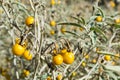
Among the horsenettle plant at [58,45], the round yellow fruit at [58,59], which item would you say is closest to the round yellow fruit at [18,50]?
the horsenettle plant at [58,45]

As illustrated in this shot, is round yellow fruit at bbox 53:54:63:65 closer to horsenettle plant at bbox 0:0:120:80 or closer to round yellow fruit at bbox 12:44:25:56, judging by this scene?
horsenettle plant at bbox 0:0:120:80

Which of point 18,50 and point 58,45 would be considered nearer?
point 18,50

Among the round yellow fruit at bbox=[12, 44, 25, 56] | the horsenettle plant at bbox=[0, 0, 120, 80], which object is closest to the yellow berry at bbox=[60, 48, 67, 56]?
the horsenettle plant at bbox=[0, 0, 120, 80]

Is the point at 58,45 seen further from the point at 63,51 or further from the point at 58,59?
the point at 58,59

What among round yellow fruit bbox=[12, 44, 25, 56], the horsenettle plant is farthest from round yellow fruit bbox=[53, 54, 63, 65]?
round yellow fruit bbox=[12, 44, 25, 56]

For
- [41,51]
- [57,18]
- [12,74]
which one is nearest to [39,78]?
[41,51]

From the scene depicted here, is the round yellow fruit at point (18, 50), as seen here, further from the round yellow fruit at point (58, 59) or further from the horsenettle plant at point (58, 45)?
the round yellow fruit at point (58, 59)

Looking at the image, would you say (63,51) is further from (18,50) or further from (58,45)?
(18,50)

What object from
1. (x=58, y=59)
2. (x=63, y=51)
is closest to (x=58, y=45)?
(x=63, y=51)

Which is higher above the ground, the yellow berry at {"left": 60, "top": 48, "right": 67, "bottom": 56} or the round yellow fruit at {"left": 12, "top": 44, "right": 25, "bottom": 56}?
the round yellow fruit at {"left": 12, "top": 44, "right": 25, "bottom": 56}

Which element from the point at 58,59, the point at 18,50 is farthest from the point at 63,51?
the point at 18,50

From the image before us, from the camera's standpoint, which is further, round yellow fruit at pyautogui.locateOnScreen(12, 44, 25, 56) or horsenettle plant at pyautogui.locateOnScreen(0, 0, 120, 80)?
horsenettle plant at pyautogui.locateOnScreen(0, 0, 120, 80)
